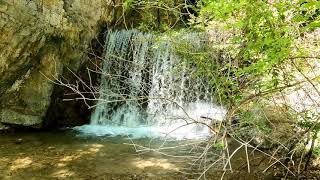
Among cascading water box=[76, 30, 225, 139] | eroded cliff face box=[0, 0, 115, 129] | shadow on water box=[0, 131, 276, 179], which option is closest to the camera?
shadow on water box=[0, 131, 276, 179]

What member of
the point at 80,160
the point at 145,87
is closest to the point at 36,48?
the point at 80,160

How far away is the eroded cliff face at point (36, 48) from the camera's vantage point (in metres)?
8.16

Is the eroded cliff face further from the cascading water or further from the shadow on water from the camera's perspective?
the cascading water

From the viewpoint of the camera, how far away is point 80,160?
6941 mm

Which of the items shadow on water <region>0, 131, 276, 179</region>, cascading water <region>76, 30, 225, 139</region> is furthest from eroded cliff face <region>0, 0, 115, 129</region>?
cascading water <region>76, 30, 225, 139</region>

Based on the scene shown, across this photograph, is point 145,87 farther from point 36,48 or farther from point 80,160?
point 80,160

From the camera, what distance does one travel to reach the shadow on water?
6.19 metres

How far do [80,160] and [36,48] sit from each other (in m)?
2.94

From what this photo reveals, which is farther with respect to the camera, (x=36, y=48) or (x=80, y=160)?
(x=36, y=48)

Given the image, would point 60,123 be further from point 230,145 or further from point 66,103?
point 230,145

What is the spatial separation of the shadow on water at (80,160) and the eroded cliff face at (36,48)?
31.8 inches

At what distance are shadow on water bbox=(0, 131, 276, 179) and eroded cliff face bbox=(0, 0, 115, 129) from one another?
81cm

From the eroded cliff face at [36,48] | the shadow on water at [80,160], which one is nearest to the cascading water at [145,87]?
the eroded cliff face at [36,48]

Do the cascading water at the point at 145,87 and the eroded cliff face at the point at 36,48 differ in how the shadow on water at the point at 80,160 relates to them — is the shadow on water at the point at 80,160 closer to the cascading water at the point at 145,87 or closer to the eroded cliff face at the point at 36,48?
the eroded cliff face at the point at 36,48
